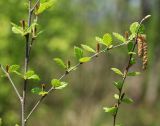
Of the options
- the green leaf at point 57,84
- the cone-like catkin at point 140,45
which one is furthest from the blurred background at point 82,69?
the cone-like catkin at point 140,45

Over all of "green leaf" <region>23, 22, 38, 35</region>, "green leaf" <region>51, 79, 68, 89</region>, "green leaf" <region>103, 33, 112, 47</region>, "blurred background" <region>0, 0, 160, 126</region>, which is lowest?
"blurred background" <region>0, 0, 160, 126</region>

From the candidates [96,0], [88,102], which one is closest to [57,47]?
[96,0]

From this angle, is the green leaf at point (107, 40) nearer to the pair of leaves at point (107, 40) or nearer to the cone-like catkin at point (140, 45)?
the pair of leaves at point (107, 40)

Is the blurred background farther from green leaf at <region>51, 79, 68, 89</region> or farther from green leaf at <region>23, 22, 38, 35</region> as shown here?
green leaf at <region>23, 22, 38, 35</region>

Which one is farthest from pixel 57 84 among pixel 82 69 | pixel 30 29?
pixel 82 69

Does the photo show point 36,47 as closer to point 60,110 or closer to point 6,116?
point 6,116

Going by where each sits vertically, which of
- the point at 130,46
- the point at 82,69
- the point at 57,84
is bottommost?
the point at 82,69

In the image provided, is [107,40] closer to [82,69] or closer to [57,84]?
[57,84]

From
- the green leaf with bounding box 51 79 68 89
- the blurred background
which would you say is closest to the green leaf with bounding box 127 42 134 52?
the green leaf with bounding box 51 79 68 89
